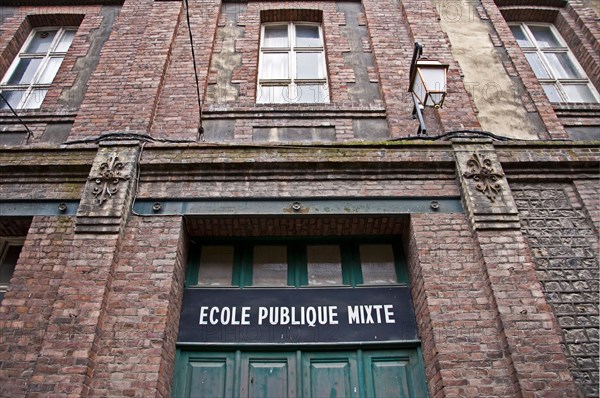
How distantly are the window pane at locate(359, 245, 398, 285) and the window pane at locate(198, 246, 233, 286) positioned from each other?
166cm

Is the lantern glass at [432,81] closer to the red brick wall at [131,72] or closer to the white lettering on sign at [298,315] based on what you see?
the white lettering on sign at [298,315]

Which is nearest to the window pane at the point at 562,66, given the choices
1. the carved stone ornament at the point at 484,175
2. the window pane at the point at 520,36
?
the window pane at the point at 520,36

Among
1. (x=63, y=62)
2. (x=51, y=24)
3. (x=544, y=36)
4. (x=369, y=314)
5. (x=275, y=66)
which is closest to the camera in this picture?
(x=369, y=314)

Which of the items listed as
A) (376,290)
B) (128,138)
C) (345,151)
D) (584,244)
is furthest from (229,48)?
(584,244)

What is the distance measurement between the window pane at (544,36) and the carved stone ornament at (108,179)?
303 inches

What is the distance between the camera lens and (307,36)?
26.4ft

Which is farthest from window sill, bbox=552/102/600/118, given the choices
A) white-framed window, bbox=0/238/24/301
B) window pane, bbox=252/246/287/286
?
white-framed window, bbox=0/238/24/301

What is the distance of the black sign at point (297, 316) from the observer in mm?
4965

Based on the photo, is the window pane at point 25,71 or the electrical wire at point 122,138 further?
the window pane at point 25,71

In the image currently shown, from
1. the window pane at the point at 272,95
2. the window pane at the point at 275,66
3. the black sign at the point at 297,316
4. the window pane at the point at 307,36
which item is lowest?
the black sign at the point at 297,316

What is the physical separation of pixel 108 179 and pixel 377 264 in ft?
11.3

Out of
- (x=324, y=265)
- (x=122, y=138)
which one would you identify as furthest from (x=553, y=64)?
(x=122, y=138)

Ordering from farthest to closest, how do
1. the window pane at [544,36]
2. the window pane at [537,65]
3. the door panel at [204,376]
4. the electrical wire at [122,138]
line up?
1. the window pane at [544,36]
2. the window pane at [537,65]
3. the electrical wire at [122,138]
4. the door panel at [204,376]

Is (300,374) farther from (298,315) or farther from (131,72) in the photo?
(131,72)
